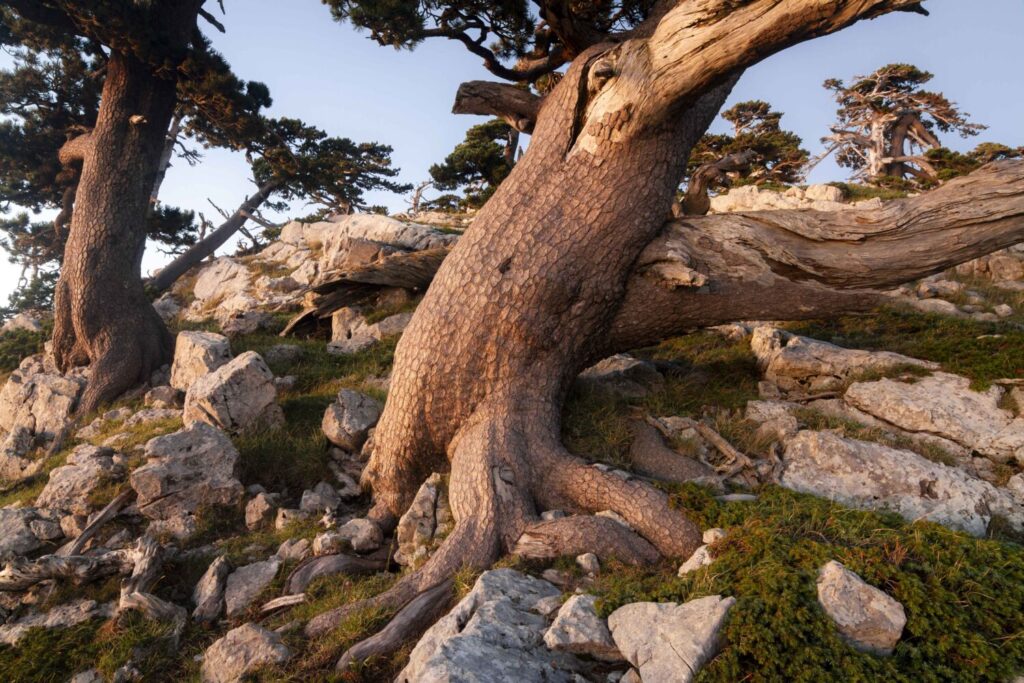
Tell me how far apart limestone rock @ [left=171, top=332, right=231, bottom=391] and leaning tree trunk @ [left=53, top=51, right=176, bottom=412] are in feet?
5.61

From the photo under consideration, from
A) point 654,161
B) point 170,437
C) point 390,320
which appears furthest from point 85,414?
point 654,161

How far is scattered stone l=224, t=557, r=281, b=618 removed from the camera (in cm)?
534

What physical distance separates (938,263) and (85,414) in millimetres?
13837

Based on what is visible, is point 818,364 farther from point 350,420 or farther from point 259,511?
point 259,511

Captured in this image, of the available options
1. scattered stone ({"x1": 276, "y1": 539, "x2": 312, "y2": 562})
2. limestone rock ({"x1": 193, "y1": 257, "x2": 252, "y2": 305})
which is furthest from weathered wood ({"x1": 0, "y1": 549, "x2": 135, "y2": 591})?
limestone rock ({"x1": 193, "y1": 257, "x2": 252, "y2": 305})

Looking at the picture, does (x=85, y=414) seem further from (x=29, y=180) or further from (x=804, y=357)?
(x=804, y=357)

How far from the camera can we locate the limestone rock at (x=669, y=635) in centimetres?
308

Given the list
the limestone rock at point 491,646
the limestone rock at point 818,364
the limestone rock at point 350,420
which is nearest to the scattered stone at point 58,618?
the limestone rock at point 350,420

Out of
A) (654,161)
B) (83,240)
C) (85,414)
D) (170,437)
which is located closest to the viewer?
(654,161)

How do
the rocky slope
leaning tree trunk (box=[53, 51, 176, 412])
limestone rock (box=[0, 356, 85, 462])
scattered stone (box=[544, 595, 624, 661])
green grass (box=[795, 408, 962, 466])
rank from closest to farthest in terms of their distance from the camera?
the rocky slope
scattered stone (box=[544, 595, 624, 661])
green grass (box=[795, 408, 962, 466])
limestone rock (box=[0, 356, 85, 462])
leaning tree trunk (box=[53, 51, 176, 412])

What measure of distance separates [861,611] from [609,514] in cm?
233

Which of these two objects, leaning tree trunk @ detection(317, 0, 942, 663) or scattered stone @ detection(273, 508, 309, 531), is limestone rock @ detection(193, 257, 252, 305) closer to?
scattered stone @ detection(273, 508, 309, 531)

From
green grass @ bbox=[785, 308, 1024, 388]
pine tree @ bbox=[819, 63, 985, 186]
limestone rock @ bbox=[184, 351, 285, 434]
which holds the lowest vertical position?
limestone rock @ bbox=[184, 351, 285, 434]

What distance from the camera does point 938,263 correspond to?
6.69 metres
